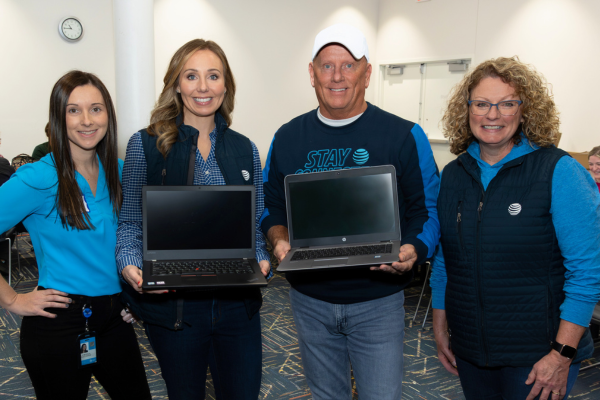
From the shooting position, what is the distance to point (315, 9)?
814 centimetres

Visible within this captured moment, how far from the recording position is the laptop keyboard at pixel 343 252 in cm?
152

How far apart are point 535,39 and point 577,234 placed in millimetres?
5908

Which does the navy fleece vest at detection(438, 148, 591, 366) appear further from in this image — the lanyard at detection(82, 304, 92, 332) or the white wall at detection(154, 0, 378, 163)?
the white wall at detection(154, 0, 378, 163)

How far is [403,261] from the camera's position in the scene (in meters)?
1.44

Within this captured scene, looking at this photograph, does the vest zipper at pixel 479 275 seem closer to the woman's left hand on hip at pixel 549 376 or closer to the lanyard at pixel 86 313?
the woman's left hand on hip at pixel 549 376

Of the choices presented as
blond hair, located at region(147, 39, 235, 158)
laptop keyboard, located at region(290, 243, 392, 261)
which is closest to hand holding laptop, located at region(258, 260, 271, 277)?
laptop keyboard, located at region(290, 243, 392, 261)

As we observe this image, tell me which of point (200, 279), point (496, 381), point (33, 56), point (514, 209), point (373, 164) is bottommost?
point (496, 381)

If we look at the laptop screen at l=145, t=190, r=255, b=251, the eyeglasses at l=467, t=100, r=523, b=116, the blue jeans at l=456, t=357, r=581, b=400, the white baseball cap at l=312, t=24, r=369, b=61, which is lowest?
the blue jeans at l=456, t=357, r=581, b=400

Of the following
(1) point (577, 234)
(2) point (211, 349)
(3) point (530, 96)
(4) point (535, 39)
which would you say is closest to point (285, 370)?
(2) point (211, 349)

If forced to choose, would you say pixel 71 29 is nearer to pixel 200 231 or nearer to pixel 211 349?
pixel 200 231

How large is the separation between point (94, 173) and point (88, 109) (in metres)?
0.23

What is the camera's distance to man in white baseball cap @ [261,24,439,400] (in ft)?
5.14

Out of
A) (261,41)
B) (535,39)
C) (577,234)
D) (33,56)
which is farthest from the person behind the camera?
(261,41)

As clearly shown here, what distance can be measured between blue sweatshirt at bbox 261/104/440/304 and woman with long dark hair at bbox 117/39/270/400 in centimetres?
19
